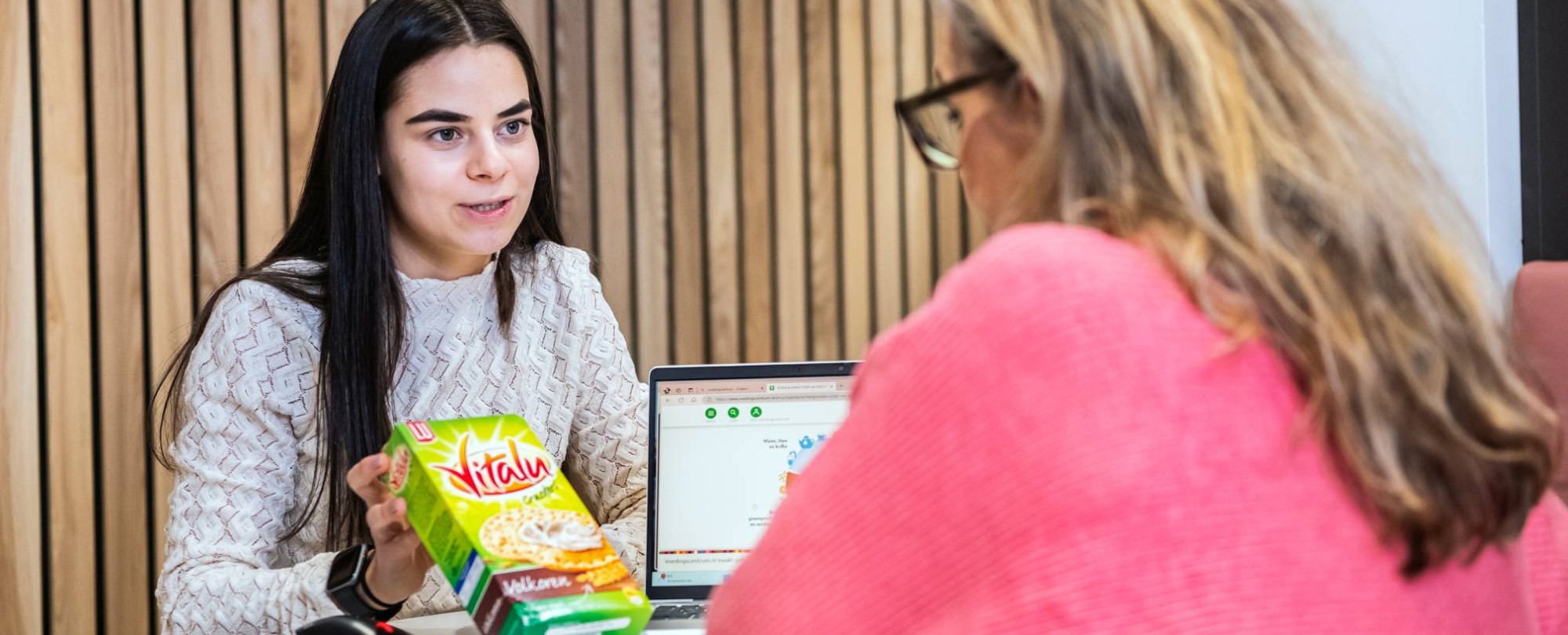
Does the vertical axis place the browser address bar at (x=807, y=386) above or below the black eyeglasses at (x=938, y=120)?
below

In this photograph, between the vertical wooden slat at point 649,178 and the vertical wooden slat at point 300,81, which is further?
the vertical wooden slat at point 649,178

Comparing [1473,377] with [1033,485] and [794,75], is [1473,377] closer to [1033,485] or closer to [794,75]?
[1033,485]

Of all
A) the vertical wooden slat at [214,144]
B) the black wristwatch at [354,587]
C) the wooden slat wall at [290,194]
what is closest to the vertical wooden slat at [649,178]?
the wooden slat wall at [290,194]

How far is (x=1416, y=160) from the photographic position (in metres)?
0.90

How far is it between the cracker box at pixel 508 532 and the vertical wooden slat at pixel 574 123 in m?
2.23

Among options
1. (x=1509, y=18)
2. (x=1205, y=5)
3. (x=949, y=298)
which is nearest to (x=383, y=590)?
(x=949, y=298)

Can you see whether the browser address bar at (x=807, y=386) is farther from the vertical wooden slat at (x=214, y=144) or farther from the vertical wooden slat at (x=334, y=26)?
the vertical wooden slat at (x=334, y=26)

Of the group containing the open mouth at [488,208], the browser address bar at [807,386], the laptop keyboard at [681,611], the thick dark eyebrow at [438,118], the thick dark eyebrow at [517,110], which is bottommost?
the laptop keyboard at [681,611]

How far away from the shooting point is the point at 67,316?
2770mm

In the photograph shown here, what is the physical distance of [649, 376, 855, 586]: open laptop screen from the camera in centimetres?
179

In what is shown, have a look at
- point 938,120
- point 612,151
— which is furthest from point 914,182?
point 938,120

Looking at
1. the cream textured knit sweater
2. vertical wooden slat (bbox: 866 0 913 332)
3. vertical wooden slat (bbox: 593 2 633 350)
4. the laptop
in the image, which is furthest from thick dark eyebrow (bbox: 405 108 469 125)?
vertical wooden slat (bbox: 866 0 913 332)

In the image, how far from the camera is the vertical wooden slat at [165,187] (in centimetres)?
291

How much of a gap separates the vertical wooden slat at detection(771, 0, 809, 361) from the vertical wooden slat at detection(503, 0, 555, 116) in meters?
0.65
